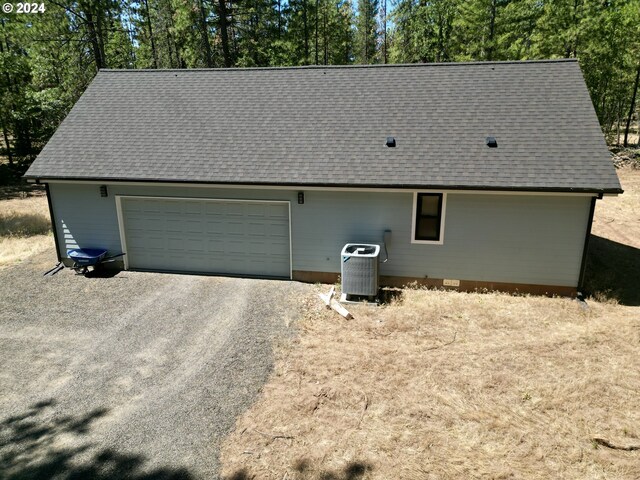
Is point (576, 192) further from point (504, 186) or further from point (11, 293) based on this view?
point (11, 293)

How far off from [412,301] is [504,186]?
10.9 feet

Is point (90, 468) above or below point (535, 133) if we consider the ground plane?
below

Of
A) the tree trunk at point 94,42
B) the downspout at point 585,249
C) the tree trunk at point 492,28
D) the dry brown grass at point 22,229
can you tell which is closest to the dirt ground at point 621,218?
the downspout at point 585,249

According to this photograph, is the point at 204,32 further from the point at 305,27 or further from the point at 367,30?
the point at 367,30

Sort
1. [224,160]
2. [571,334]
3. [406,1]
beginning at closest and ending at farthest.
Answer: [571,334] → [224,160] → [406,1]

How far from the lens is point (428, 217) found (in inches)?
417

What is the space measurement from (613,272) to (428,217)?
5.83 metres

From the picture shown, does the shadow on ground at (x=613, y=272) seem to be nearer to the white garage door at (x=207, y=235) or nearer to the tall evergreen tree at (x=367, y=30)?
the white garage door at (x=207, y=235)

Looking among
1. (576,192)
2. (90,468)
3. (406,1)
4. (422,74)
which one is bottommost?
(90,468)

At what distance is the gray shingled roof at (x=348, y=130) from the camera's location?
10.3 metres

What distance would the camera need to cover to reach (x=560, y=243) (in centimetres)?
1011

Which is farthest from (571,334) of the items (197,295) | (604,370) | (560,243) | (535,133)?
(197,295)

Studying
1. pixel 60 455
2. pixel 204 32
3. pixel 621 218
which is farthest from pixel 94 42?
pixel 621 218

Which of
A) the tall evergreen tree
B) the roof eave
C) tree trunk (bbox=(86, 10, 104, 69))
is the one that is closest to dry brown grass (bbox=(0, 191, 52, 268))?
the roof eave
